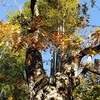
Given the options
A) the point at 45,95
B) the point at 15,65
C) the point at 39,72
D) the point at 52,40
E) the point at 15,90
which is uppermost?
the point at 15,65

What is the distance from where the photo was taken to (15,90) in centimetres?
2039

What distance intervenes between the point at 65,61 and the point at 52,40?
91 cm

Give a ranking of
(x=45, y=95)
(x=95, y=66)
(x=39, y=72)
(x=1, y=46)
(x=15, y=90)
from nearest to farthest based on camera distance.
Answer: (x=45, y=95) < (x=39, y=72) < (x=95, y=66) < (x=15, y=90) < (x=1, y=46)

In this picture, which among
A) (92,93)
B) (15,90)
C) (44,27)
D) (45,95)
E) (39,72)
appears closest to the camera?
(45,95)

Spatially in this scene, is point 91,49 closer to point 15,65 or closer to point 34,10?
point 34,10

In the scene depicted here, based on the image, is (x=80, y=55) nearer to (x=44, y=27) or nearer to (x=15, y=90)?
(x=44, y=27)

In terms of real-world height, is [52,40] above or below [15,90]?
below

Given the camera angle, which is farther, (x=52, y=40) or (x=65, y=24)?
(x=65, y=24)

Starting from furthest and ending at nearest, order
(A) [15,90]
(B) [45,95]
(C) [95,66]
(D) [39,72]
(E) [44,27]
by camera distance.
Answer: (A) [15,90], (C) [95,66], (E) [44,27], (D) [39,72], (B) [45,95]

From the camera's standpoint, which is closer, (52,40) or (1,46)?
(52,40)

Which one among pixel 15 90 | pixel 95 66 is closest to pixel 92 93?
pixel 95 66

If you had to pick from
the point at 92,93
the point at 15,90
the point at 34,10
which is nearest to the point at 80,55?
the point at 34,10

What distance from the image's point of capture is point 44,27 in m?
6.84

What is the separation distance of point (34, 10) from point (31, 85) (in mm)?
1921
